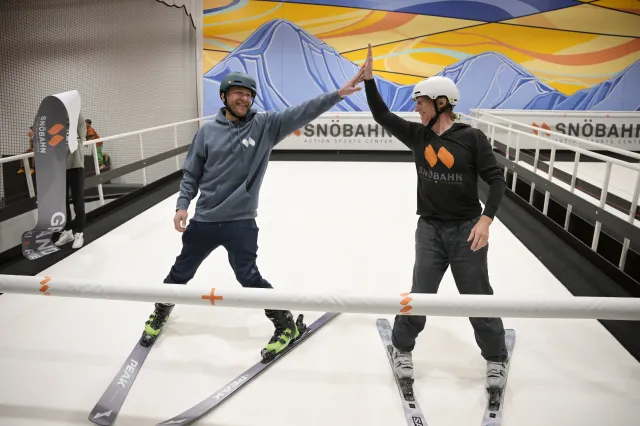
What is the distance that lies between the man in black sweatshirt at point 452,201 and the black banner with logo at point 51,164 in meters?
2.14

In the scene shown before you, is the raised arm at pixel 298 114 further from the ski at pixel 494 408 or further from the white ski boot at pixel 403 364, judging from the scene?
the ski at pixel 494 408

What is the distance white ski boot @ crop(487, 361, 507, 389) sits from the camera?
75.9 inches

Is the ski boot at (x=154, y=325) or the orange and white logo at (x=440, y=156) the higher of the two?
the orange and white logo at (x=440, y=156)

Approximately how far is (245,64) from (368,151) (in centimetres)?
386

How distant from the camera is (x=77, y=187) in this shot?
12.6 ft

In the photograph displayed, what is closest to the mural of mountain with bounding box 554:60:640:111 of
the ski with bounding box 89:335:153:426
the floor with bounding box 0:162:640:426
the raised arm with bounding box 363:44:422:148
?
the floor with bounding box 0:162:640:426

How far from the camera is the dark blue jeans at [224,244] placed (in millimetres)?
2129

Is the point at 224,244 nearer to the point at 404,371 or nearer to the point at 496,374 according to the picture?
the point at 404,371

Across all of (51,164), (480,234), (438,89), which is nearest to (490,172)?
(480,234)

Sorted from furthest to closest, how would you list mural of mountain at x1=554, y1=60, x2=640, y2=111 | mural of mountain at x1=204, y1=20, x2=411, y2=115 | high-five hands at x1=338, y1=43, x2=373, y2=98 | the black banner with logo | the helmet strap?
mural of mountain at x1=204, y1=20, x2=411, y2=115
mural of mountain at x1=554, y1=60, x2=640, y2=111
the black banner with logo
high-five hands at x1=338, y1=43, x2=373, y2=98
the helmet strap

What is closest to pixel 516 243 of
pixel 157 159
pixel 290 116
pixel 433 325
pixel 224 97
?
pixel 433 325

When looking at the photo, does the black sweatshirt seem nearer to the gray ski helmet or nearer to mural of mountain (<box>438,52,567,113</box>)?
the gray ski helmet

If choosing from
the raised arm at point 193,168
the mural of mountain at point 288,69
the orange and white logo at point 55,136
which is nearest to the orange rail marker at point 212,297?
the raised arm at point 193,168

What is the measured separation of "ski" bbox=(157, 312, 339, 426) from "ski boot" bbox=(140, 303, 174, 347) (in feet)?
2.04
